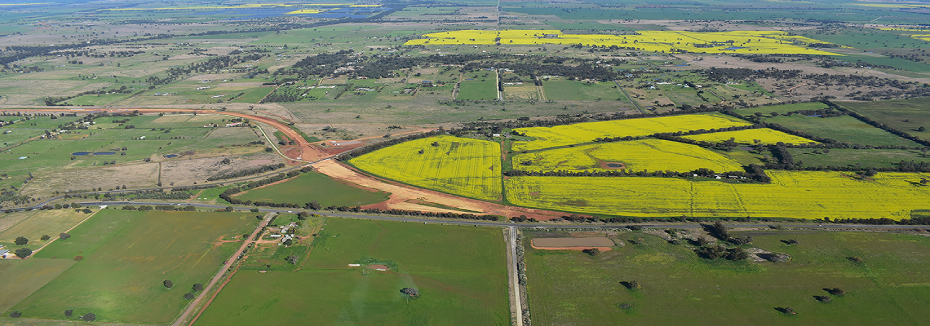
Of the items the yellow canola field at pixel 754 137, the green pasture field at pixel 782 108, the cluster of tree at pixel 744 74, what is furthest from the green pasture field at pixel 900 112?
the cluster of tree at pixel 744 74

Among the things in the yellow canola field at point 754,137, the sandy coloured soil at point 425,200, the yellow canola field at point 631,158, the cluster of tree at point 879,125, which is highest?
the cluster of tree at point 879,125

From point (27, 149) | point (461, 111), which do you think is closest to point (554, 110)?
point (461, 111)

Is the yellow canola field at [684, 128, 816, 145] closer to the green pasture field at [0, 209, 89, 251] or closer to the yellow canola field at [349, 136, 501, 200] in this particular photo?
the yellow canola field at [349, 136, 501, 200]

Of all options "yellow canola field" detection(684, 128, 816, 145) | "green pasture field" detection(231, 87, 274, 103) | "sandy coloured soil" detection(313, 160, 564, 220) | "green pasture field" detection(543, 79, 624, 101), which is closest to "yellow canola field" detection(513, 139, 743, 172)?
"yellow canola field" detection(684, 128, 816, 145)

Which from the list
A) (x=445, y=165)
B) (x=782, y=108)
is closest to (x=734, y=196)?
(x=445, y=165)

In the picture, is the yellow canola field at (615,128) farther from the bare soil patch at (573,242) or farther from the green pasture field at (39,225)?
the green pasture field at (39,225)

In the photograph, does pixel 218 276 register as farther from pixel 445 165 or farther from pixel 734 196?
pixel 734 196

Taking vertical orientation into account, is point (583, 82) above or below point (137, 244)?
above

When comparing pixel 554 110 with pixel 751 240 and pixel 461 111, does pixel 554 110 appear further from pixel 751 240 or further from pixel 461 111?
pixel 751 240
